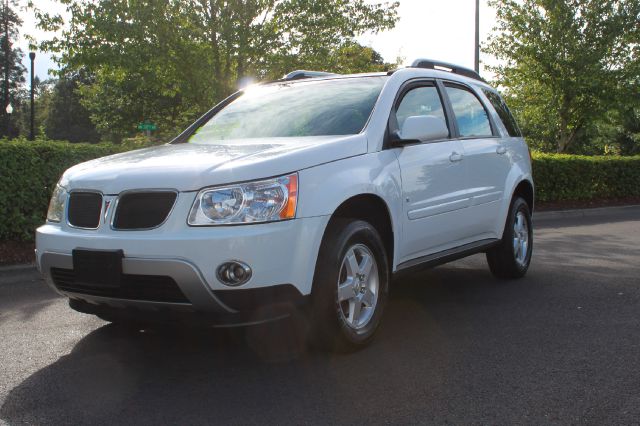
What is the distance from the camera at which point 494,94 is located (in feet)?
23.4

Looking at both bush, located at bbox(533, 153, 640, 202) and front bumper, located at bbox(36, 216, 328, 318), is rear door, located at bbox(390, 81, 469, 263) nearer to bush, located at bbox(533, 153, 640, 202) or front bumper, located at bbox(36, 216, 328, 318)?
front bumper, located at bbox(36, 216, 328, 318)

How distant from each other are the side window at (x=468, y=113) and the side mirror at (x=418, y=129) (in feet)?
3.44

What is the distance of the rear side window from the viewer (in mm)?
6926

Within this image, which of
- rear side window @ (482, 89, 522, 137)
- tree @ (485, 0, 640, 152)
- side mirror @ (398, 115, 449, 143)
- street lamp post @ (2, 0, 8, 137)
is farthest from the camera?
street lamp post @ (2, 0, 8, 137)

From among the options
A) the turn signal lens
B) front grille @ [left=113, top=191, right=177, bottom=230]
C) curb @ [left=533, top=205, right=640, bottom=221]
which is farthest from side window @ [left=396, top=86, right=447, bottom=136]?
curb @ [left=533, top=205, right=640, bottom=221]

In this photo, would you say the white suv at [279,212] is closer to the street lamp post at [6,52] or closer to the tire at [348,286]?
the tire at [348,286]

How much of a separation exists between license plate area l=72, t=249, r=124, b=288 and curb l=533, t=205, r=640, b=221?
1338 cm

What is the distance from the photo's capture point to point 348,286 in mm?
4316

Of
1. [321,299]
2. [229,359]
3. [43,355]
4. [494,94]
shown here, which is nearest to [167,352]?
[229,359]

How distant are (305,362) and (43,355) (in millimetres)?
1688

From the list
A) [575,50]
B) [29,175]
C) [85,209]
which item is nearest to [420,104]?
[85,209]

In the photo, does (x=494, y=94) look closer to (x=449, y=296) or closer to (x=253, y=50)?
(x=449, y=296)

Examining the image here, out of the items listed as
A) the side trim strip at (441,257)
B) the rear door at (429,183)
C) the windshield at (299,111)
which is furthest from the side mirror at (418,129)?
the side trim strip at (441,257)

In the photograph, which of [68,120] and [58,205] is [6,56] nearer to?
[68,120]
